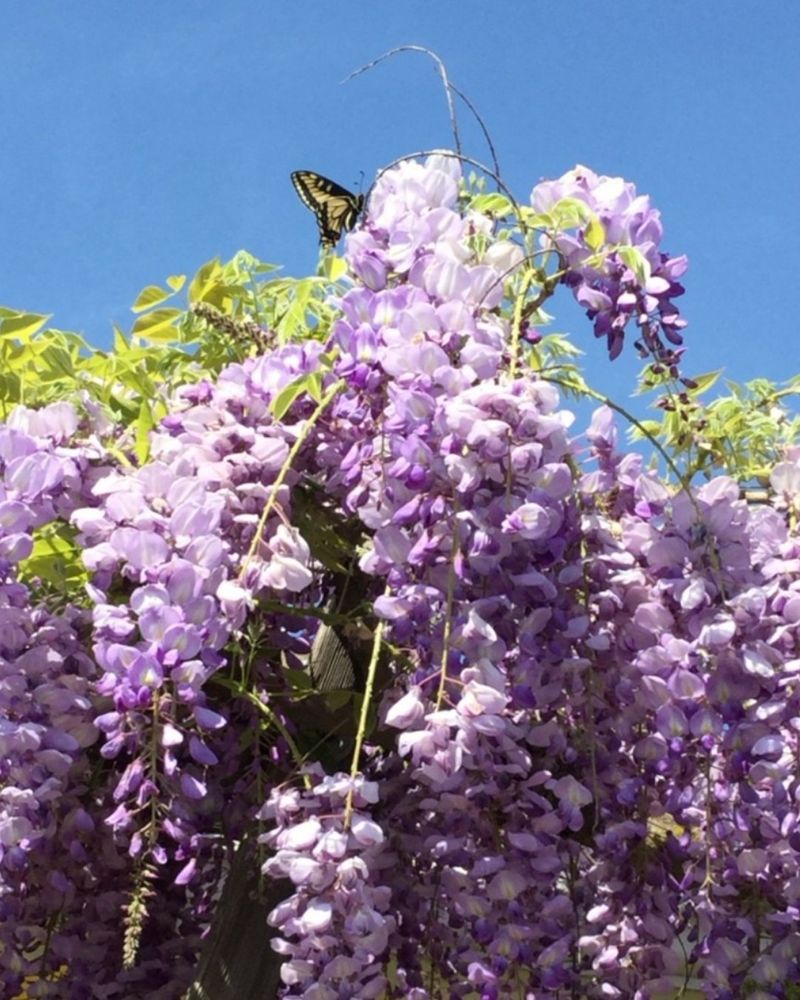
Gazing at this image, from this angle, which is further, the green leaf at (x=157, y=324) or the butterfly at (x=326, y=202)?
the butterfly at (x=326, y=202)

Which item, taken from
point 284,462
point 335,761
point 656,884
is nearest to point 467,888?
point 656,884

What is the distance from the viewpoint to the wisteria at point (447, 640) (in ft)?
6.19

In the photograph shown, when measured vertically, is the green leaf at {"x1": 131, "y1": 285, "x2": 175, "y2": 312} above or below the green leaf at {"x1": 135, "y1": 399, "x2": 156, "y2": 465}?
above

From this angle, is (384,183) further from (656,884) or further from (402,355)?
(656,884)

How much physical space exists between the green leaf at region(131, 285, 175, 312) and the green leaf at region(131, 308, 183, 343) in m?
0.03

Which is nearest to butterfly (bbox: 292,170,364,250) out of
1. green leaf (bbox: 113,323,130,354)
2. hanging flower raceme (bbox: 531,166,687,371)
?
green leaf (bbox: 113,323,130,354)

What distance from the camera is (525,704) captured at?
77.4 inches

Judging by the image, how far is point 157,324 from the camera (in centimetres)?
246

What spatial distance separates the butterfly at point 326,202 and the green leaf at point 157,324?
1.23m

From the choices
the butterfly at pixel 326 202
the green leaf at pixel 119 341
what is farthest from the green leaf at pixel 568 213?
the butterfly at pixel 326 202

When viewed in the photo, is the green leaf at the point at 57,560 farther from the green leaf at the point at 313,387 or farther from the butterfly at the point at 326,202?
the butterfly at the point at 326,202

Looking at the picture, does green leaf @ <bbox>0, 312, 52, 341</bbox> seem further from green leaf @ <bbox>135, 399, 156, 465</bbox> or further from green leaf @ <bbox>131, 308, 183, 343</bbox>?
green leaf @ <bbox>135, 399, 156, 465</bbox>

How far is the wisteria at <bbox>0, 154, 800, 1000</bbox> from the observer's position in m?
1.89

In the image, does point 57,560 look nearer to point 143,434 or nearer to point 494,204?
point 143,434
